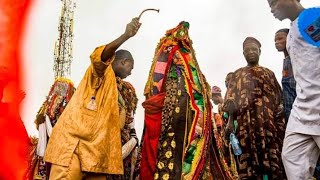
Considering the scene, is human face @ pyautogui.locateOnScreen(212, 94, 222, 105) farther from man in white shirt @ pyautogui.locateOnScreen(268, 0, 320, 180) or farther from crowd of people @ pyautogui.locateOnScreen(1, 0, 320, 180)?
man in white shirt @ pyautogui.locateOnScreen(268, 0, 320, 180)

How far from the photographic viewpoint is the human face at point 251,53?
6602mm

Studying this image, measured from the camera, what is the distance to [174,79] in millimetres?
5719

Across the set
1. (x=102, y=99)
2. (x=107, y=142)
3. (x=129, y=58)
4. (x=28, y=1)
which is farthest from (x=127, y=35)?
(x=28, y=1)

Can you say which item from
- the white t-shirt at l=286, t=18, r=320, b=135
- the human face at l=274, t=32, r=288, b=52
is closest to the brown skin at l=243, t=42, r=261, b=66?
the human face at l=274, t=32, r=288, b=52

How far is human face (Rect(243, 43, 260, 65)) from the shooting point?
21.7 feet

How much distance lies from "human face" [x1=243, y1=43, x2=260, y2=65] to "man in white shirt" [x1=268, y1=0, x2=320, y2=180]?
2503 mm

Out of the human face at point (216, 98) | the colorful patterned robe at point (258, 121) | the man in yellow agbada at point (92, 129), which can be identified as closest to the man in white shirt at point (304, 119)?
the man in yellow agbada at point (92, 129)

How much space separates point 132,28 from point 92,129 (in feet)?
3.33

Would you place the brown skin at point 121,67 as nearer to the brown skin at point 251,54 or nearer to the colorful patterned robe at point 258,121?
the colorful patterned robe at point 258,121

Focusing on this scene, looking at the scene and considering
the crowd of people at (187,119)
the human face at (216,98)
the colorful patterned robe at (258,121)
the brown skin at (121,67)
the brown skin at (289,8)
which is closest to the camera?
the crowd of people at (187,119)

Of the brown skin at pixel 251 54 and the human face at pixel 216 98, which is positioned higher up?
the brown skin at pixel 251 54

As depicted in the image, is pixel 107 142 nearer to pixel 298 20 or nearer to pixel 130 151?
pixel 130 151

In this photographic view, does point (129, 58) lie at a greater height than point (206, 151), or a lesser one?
greater

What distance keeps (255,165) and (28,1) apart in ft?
11.6
